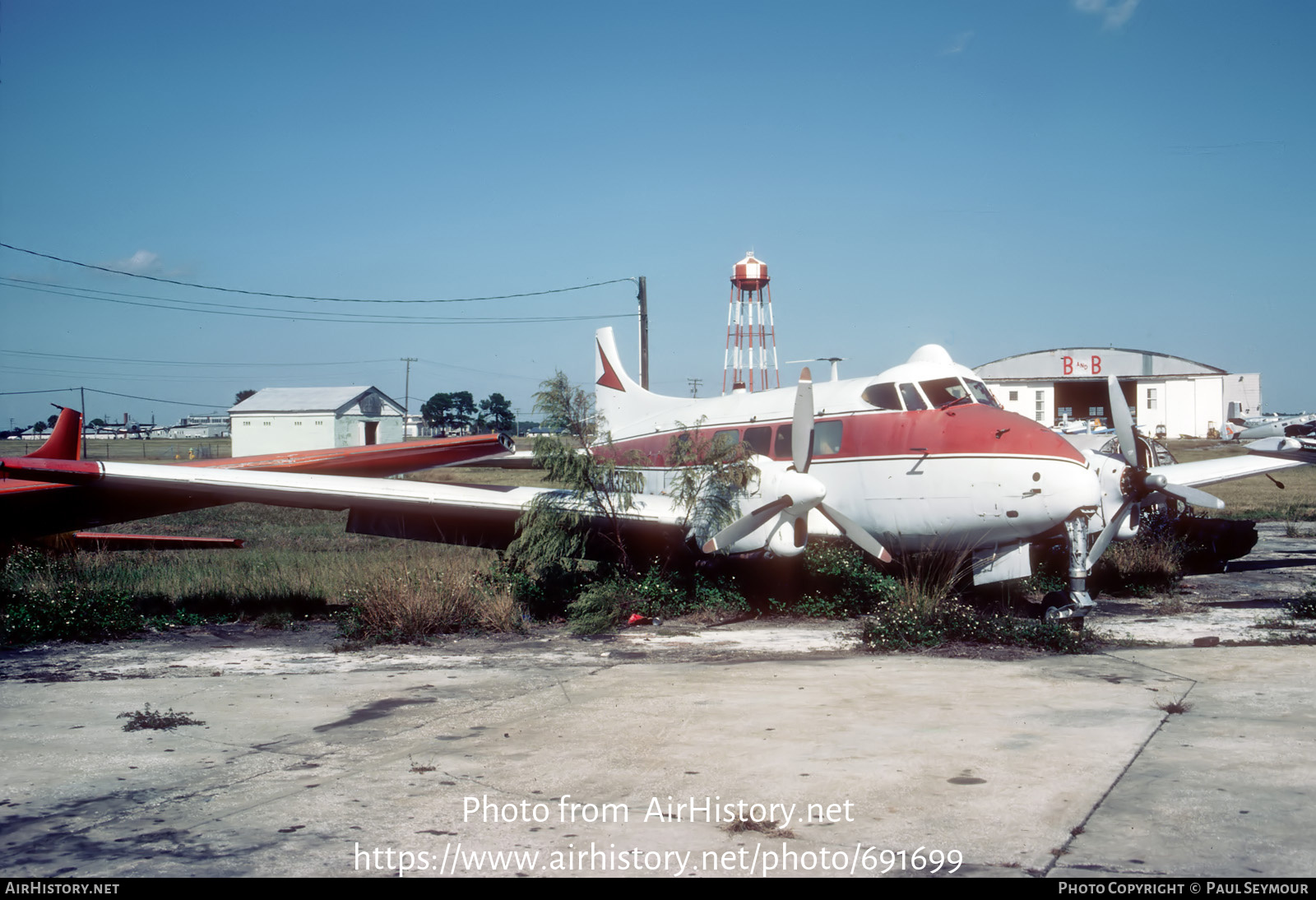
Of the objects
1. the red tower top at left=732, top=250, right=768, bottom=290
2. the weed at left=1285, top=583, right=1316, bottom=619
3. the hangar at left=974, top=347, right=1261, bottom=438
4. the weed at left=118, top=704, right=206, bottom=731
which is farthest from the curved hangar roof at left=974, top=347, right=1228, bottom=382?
the weed at left=118, top=704, right=206, bottom=731

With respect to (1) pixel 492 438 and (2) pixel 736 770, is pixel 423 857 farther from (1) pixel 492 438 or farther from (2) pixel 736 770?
(1) pixel 492 438

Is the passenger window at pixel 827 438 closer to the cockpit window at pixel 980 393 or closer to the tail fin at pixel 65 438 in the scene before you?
the cockpit window at pixel 980 393

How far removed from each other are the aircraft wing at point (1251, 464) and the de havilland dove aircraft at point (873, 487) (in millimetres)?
60

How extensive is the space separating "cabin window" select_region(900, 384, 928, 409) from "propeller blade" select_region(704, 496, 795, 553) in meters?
2.04

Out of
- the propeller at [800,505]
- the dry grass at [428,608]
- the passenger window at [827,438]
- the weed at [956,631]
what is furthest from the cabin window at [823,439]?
the dry grass at [428,608]

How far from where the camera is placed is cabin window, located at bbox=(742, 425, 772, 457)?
42.9 ft

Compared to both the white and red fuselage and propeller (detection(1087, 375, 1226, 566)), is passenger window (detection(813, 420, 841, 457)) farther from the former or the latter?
propeller (detection(1087, 375, 1226, 566))

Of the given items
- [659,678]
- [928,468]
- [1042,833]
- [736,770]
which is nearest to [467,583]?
[659,678]

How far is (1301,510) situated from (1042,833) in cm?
2800

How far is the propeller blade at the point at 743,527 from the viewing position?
11.3m

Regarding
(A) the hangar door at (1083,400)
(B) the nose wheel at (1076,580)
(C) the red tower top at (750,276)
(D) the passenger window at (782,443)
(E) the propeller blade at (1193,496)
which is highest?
(C) the red tower top at (750,276)

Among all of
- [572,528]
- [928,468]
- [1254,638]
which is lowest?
[1254,638]
